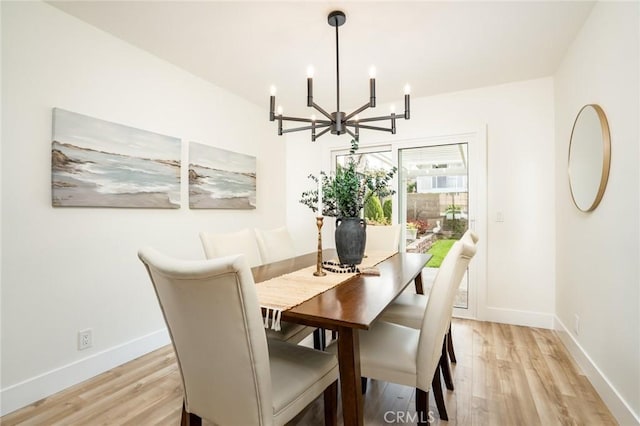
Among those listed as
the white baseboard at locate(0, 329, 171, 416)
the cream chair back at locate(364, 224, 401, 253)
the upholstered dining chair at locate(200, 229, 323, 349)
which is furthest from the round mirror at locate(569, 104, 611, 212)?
the white baseboard at locate(0, 329, 171, 416)

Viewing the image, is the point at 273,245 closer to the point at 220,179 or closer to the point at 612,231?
the point at 220,179

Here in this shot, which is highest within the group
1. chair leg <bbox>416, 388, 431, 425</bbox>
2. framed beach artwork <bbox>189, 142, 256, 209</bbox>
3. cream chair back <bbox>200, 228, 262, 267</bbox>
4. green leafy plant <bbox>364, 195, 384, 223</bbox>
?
framed beach artwork <bbox>189, 142, 256, 209</bbox>

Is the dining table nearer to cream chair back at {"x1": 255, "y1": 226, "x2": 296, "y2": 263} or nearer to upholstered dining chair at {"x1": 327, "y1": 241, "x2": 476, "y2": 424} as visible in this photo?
upholstered dining chair at {"x1": 327, "y1": 241, "x2": 476, "y2": 424}

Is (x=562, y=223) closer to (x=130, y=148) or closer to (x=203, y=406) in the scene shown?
(x=203, y=406)

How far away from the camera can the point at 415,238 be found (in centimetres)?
372

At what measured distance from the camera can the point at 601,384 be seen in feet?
6.01

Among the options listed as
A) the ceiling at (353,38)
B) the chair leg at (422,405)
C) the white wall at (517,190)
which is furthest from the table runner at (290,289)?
the white wall at (517,190)

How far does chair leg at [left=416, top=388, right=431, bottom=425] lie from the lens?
4.57 ft

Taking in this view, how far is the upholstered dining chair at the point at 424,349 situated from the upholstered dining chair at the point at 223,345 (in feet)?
1.08

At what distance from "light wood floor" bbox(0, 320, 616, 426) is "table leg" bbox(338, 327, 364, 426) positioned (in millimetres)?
550

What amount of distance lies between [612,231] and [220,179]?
3.02 meters

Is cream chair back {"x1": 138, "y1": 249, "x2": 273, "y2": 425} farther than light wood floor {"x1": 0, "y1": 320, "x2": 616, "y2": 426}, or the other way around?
light wood floor {"x1": 0, "y1": 320, "x2": 616, "y2": 426}

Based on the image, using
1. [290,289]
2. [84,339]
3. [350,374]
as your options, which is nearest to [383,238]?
[290,289]
